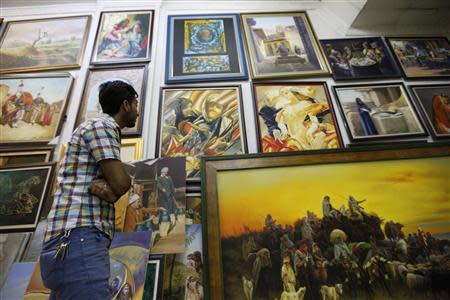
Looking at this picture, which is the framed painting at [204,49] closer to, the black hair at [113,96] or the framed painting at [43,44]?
the framed painting at [43,44]

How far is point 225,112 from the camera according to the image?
2.76 metres

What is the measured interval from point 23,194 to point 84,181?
1.50m

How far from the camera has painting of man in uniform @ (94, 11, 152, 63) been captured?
316 cm

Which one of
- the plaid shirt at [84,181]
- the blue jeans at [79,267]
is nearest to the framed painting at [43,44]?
the plaid shirt at [84,181]

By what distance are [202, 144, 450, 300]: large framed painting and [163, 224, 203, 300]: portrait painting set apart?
0.10 m

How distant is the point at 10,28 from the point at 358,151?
3.94 m

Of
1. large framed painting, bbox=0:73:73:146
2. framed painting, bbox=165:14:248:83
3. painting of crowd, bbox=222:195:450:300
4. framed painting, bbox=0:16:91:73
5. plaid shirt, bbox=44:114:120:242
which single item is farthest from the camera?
framed painting, bbox=0:16:91:73

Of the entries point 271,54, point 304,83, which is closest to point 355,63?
point 304,83

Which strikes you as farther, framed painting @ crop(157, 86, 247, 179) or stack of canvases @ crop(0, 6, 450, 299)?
framed painting @ crop(157, 86, 247, 179)

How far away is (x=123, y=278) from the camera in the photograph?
2.04 meters

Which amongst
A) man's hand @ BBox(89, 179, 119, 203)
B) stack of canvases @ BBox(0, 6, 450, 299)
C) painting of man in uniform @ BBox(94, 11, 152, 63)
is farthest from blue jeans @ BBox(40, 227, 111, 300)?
painting of man in uniform @ BBox(94, 11, 152, 63)

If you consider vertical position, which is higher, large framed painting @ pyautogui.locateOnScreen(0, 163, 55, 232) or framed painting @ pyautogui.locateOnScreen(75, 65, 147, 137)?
framed painting @ pyautogui.locateOnScreen(75, 65, 147, 137)

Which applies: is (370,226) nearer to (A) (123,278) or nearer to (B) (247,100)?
(B) (247,100)

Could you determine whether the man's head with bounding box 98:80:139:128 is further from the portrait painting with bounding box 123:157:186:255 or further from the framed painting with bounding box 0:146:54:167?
the framed painting with bounding box 0:146:54:167
